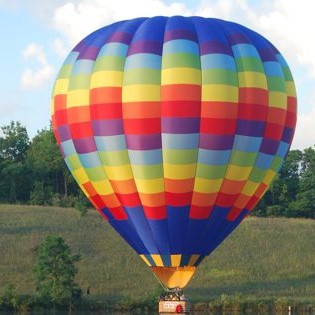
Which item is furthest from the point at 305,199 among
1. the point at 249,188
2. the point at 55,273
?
the point at 249,188

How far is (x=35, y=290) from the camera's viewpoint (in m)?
44.8

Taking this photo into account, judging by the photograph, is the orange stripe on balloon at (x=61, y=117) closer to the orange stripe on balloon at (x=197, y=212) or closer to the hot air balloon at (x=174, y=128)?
the hot air balloon at (x=174, y=128)

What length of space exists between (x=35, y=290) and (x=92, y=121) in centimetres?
2340

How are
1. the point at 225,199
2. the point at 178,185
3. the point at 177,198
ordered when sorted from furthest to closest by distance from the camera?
the point at 225,199, the point at 177,198, the point at 178,185

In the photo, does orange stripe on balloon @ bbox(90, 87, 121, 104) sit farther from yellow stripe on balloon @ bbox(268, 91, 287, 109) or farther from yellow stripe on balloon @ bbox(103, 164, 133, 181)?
yellow stripe on balloon @ bbox(268, 91, 287, 109)

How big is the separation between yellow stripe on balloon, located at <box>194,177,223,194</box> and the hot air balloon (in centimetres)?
3

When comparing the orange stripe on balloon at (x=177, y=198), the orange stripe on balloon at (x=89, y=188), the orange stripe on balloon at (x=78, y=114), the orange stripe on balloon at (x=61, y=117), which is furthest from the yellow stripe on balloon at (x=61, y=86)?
the orange stripe on balloon at (x=177, y=198)

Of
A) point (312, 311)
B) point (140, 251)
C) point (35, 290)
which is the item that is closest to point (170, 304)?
point (140, 251)

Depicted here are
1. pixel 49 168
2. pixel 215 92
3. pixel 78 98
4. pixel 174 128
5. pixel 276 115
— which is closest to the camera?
pixel 174 128

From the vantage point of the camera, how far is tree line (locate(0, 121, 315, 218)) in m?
81.1

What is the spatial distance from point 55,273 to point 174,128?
2113 centimetres

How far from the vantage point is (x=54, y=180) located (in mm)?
88938

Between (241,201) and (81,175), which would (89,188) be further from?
(241,201)

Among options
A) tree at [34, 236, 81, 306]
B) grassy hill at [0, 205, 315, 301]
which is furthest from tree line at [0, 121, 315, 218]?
tree at [34, 236, 81, 306]
